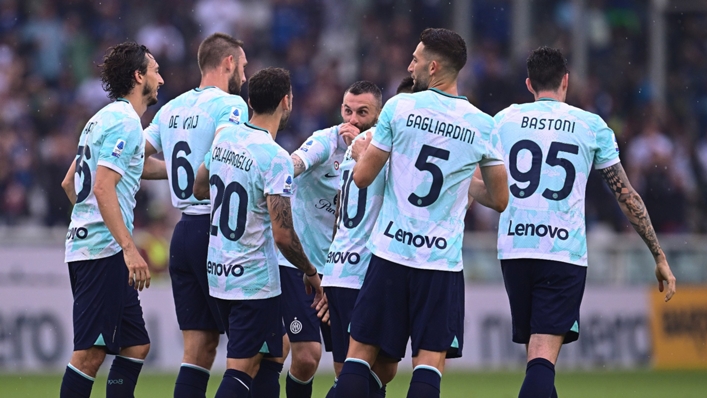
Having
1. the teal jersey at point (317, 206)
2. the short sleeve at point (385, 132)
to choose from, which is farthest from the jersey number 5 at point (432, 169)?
the teal jersey at point (317, 206)

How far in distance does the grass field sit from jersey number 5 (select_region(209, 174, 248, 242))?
4522 millimetres

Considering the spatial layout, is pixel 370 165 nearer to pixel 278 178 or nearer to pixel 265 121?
pixel 278 178

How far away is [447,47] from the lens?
6809 millimetres

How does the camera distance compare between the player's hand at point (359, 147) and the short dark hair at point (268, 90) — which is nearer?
the player's hand at point (359, 147)

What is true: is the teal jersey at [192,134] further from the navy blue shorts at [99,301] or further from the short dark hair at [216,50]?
the navy blue shorts at [99,301]

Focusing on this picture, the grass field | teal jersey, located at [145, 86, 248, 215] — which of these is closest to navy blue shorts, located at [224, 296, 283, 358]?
teal jersey, located at [145, 86, 248, 215]

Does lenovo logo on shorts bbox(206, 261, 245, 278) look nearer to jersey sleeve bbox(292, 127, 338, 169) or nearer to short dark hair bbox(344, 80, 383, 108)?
jersey sleeve bbox(292, 127, 338, 169)

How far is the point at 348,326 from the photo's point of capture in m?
7.44

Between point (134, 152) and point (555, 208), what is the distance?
9.26 feet

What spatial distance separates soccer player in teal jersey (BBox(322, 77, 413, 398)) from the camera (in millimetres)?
7422

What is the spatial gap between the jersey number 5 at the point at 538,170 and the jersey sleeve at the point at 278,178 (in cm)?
156

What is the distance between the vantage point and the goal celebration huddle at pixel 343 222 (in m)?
6.71

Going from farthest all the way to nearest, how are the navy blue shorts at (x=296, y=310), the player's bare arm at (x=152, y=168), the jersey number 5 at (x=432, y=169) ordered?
1. the player's bare arm at (x=152, y=168)
2. the navy blue shorts at (x=296, y=310)
3. the jersey number 5 at (x=432, y=169)

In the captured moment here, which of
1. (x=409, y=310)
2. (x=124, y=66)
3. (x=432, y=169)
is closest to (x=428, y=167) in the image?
(x=432, y=169)
